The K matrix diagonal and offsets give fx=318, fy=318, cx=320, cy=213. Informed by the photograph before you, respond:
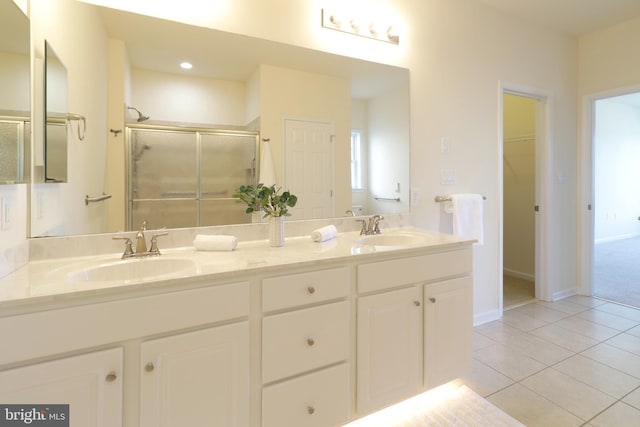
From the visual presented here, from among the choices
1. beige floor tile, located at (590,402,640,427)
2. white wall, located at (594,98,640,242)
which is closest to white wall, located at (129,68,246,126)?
beige floor tile, located at (590,402,640,427)

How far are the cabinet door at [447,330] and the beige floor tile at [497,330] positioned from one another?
33.0 inches

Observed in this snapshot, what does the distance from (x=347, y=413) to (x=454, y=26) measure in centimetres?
271

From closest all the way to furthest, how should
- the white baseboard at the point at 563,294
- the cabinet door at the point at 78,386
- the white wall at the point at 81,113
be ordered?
the cabinet door at the point at 78,386 < the white wall at the point at 81,113 < the white baseboard at the point at 563,294

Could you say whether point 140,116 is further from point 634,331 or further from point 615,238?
point 615,238

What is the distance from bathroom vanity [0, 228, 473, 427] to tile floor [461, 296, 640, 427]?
0.35 m

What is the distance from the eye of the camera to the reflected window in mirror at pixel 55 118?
1.31 m

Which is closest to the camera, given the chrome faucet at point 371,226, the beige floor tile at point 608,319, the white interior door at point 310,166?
the white interior door at point 310,166

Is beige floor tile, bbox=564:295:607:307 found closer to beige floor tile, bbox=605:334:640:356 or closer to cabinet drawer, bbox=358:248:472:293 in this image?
beige floor tile, bbox=605:334:640:356

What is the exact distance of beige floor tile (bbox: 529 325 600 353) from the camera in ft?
7.32

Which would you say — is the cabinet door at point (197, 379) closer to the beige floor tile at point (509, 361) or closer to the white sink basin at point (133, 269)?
the white sink basin at point (133, 269)

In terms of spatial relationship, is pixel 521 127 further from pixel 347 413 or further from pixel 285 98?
pixel 347 413

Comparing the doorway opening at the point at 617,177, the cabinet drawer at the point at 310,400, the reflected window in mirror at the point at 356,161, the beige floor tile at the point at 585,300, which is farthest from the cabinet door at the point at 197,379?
the doorway opening at the point at 617,177

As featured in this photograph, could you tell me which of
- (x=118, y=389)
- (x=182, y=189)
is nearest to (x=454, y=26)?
(x=182, y=189)

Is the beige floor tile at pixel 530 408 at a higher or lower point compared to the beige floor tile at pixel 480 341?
lower
